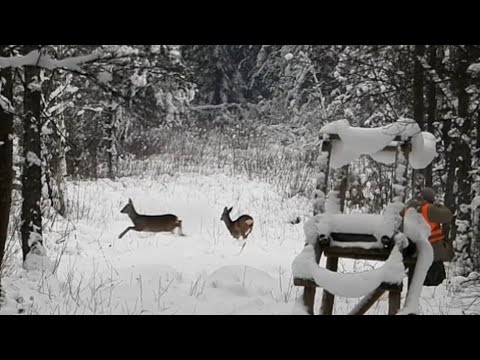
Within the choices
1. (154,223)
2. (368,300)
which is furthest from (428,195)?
(154,223)

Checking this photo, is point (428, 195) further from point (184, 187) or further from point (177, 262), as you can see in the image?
point (184, 187)

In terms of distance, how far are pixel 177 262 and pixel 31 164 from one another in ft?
9.46

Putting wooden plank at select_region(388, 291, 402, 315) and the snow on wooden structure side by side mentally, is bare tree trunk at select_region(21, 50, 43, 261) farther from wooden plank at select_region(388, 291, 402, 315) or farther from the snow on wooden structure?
wooden plank at select_region(388, 291, 402, 315)

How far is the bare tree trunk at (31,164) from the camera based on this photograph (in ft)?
22.7

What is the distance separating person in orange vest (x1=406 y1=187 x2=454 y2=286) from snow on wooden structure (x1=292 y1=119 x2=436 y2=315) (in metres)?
1.41

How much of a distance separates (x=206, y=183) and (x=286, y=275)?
7569 mm

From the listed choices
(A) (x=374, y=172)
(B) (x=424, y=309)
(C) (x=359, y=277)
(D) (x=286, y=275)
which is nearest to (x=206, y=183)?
(A) (x=374, y=172)

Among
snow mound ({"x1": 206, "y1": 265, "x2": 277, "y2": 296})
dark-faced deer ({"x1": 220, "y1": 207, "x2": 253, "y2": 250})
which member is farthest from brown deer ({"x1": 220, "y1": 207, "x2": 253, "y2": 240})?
snow mound ({"x1": 206, "y1": 265, "x2": 277, "y2": 296})

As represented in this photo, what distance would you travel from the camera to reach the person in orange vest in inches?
269

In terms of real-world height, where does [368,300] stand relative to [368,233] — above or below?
below

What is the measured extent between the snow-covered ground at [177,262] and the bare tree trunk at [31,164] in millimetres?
434

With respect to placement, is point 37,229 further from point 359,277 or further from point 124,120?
point 124,120

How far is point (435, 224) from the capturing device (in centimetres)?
708

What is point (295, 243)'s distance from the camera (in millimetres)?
10219
